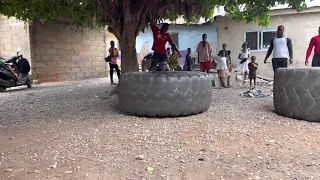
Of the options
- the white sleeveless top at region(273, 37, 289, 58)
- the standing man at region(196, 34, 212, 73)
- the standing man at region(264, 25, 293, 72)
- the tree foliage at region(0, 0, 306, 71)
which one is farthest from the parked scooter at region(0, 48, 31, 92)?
the white sleeveless top at region(273, 37, 289, 58)

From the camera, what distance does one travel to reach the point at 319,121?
397cm

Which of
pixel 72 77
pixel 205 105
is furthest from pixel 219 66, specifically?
pixel 72 77

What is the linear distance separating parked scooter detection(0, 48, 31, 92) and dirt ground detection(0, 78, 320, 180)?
559cm

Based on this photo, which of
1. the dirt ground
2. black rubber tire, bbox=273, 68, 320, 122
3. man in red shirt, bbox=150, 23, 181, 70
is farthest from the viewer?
man in red shirt, bbox=150, 23, 181, 70

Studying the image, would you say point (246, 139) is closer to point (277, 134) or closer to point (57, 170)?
point (277, 134)

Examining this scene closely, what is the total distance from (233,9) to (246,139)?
5847 millimetres

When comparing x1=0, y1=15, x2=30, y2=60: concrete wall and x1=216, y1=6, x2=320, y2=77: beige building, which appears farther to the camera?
x1=0, y1=15, x2=30, y2=60: concrete wall

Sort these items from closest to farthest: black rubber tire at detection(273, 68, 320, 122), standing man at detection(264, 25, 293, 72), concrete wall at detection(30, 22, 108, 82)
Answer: black rubber tire at detection(273, 68, 320, 122) → standing man at detection(264, 25, 293, 72) → concrete wall at detection(30, 22, 108, 82)

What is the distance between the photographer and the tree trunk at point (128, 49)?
22.6ft

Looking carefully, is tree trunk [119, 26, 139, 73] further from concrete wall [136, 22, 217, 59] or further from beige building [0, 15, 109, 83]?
concrete wall [136, 22, 217, 59]

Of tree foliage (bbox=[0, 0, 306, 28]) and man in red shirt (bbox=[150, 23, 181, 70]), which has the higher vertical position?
tree foliage (bbox=[0, 0, 306, 28])

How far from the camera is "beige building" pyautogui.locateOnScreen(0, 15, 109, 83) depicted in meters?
12.3

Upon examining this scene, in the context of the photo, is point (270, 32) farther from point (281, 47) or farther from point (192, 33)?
point (281, 47)

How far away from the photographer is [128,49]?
697 centimetres
